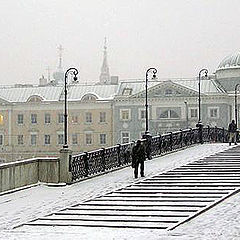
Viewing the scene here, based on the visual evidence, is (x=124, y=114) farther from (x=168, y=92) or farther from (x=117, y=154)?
(x=117, y=154)

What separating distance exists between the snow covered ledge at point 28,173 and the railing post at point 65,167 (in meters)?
0.12

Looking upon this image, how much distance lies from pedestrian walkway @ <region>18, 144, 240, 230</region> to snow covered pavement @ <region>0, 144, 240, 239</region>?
0.47 meters

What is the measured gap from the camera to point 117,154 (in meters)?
31.0

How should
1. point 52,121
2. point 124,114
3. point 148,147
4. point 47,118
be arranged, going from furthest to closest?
point 47,118 < point 52,121 < point 124,114 < point 148,147

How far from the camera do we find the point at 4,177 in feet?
77.8

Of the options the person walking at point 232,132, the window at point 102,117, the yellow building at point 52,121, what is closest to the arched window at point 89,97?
the yellow building at point 52,121

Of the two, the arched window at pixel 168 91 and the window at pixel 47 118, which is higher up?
the arched window at pixel 168 91

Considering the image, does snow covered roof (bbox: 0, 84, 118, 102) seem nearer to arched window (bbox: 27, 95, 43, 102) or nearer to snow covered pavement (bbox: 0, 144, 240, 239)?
arched window (bbox: 27, 95, 43, 102)

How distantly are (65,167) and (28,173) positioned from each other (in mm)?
1462

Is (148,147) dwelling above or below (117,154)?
above

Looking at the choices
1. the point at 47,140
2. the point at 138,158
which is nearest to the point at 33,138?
the point at 47,140

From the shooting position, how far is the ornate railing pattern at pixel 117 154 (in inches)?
1076

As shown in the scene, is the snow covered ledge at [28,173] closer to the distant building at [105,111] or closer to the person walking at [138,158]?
the person walking at [138,158]

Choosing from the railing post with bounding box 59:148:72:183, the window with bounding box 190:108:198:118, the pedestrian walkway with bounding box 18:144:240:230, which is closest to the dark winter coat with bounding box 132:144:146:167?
the pedestrian walkway with bounding box 18:144:240:230
